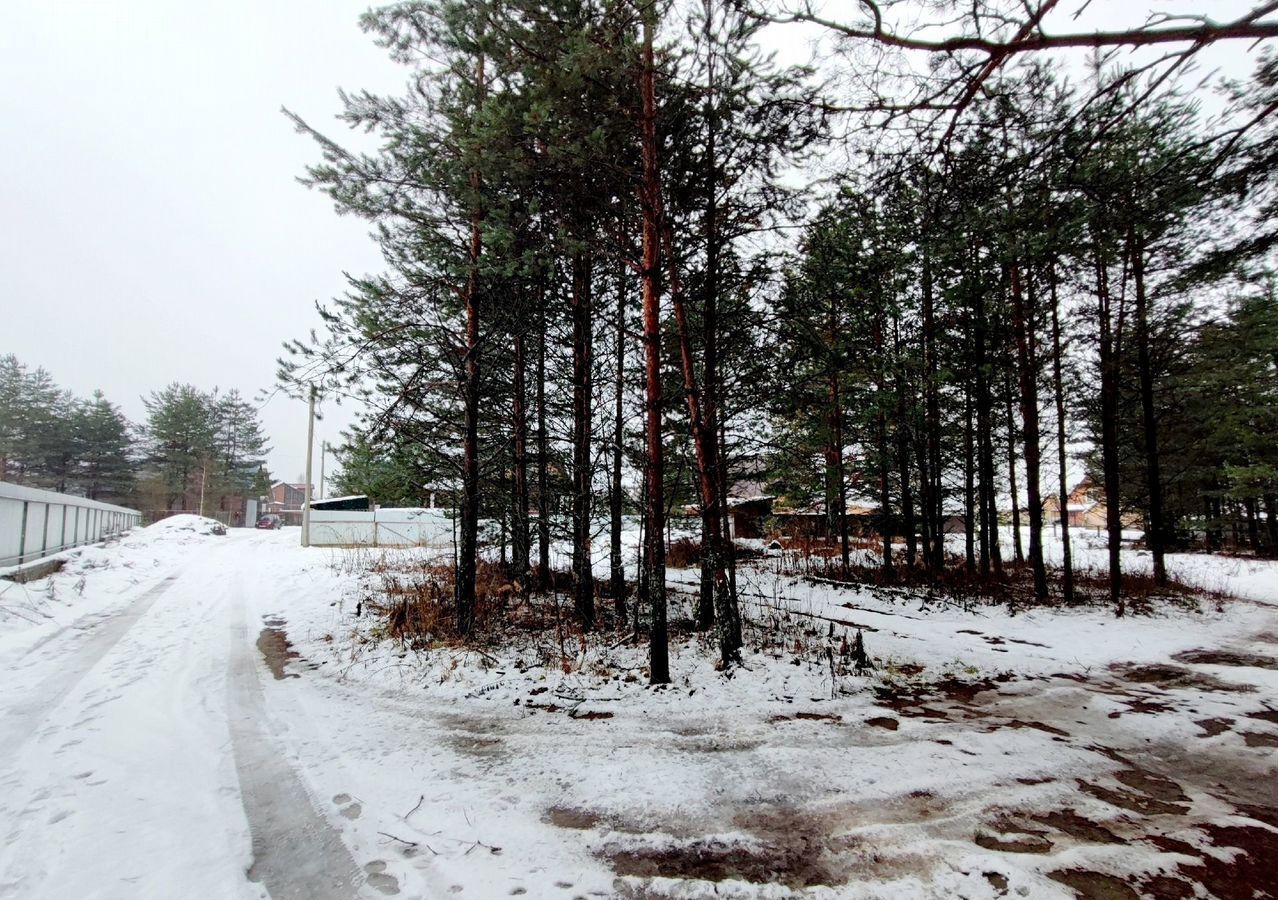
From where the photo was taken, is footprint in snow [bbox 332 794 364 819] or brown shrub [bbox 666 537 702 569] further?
brown shrub [bbox 666 537 702 569]

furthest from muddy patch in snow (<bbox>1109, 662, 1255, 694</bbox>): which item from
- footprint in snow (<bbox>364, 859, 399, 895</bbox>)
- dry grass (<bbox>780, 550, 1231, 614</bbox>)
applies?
footprint in snow (<bbox>364, 859, 399, 895</bbox>)

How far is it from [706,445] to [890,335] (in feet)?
31.3

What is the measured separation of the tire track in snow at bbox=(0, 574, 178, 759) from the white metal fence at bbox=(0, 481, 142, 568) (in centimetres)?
609

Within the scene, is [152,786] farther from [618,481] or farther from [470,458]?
[618,481]

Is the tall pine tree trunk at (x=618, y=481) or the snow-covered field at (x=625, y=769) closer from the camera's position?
the snow-covered field at (x=625, y=769)

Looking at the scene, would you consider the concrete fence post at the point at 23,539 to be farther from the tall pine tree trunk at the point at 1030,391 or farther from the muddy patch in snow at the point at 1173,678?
the tall pine tree trunk at the point at 1030,391

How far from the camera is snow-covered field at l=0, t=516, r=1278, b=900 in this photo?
239cm

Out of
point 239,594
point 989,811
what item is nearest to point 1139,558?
point 989,811

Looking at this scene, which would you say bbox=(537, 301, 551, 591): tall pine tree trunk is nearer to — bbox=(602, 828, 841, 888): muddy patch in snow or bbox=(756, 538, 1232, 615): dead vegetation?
bbox=(602, 828, 841, 888): muddy patch in snow

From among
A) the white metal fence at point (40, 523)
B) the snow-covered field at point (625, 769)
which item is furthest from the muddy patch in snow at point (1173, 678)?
the white metal fence at point (40, 523)

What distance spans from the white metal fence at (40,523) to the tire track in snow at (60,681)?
6.09m

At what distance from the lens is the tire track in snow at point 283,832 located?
7.57ft

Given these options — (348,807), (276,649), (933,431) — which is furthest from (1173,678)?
(276,649)

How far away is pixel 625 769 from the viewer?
11.4 ft
